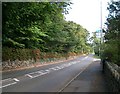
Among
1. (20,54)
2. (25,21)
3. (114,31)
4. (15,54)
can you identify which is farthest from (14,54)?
(114,31)

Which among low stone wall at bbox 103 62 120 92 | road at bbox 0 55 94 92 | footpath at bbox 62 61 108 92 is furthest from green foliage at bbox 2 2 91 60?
low stone wall at bbox 103 62 120 92

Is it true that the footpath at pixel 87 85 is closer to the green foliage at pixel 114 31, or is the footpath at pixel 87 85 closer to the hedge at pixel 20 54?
the green foliage at pixel 114 31

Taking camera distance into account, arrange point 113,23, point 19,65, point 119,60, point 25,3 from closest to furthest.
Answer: point 119,60, point 113,23, point 25,3, point 19,65

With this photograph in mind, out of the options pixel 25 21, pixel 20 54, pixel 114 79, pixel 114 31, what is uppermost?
pixel 25 21

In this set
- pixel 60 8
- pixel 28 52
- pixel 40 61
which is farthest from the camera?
pixel 40 61

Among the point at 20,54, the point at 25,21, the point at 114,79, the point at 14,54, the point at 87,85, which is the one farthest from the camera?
the point at 20,54

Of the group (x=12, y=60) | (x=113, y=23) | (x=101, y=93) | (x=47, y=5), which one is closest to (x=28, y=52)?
(x=12, y=60)

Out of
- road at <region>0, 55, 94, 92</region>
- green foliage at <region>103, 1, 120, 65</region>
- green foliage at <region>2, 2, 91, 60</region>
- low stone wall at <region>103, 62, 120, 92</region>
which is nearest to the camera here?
low stone wall at <region>103, 62, 120, 92</region>

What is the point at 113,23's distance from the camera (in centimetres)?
2170

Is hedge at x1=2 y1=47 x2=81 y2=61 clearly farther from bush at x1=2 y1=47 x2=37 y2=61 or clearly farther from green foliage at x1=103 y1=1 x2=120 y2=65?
green foliage at x1=103 y1=1 x2=120 y2=65

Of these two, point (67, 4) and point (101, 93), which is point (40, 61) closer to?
point (67, 4)

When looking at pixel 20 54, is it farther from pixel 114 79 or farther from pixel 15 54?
pixel 114 79

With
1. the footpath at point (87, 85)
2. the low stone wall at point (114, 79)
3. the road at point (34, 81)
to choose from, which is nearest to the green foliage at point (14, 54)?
the road at point (34, 81)

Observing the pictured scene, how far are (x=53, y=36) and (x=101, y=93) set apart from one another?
46015 millimetres
